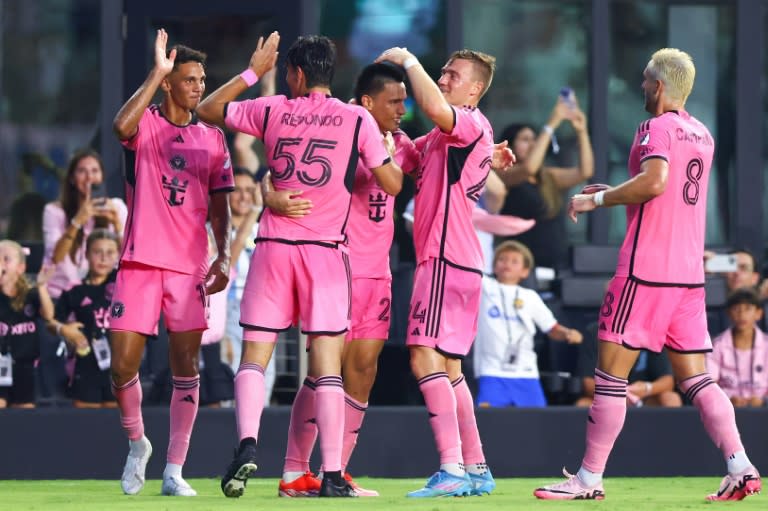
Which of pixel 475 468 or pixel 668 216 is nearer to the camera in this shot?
pixel 668 216

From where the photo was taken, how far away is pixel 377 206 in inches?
312

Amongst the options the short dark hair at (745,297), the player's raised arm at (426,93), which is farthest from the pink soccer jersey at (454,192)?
the short dark hair at (745,297)

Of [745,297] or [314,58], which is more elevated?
[314,58]

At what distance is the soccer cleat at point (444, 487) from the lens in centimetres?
750

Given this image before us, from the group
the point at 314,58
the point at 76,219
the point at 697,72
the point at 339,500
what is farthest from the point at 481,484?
the point at 697,72

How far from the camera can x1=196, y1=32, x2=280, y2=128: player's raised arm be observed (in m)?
7.34

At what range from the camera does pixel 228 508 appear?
6742 mm

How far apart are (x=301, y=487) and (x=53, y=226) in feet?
12.5

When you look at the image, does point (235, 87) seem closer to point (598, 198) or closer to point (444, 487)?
point (598, 198)

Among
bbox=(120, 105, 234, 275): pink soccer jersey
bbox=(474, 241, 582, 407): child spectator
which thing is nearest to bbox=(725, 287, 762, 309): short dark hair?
bbox=(474, 241, 582, 407): child spectator

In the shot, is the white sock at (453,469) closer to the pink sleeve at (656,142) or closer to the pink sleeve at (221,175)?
the pink sleeve at (656,142)

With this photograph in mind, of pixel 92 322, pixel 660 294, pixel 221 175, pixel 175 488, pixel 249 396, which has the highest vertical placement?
pixel 221 175

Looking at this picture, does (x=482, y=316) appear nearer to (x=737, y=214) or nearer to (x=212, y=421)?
(x=212, y=421)

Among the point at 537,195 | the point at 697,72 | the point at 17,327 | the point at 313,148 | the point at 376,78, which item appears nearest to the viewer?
the point at 313,148
